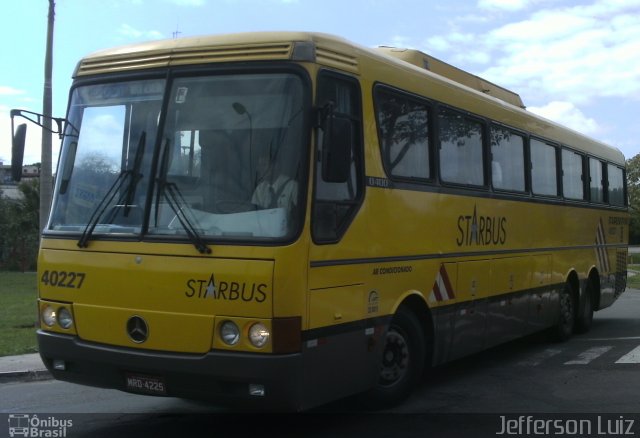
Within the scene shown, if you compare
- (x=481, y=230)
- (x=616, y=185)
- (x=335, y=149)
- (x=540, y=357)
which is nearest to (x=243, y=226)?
(x=335, y=149)

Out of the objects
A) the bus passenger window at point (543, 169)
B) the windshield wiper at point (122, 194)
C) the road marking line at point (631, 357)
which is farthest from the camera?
the bus passenger window at point (543, 169)

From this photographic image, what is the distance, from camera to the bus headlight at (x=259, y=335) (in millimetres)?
5211

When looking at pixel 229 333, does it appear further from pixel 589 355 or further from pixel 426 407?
pixel 589 355

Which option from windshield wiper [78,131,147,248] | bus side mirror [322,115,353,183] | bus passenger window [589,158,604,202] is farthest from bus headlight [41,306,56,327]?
bus passenger window [589,158,604,202]

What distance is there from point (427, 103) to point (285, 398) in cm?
370

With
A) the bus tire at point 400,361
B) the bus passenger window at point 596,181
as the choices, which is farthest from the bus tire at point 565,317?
the bus tire at point 400,361

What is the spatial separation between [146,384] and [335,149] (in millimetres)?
2333

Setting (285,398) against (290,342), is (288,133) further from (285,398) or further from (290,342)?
(285,398)

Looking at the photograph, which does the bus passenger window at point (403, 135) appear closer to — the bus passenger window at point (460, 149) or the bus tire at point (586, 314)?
the bus passenger window at point (460, 149)

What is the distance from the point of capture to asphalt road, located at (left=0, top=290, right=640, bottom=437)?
6.42m

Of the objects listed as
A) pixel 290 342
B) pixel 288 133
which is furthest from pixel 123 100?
pixel 290 342

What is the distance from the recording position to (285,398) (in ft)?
17.2

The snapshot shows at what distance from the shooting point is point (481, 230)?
8.59 m

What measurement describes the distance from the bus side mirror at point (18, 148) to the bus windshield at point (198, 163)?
875mm
